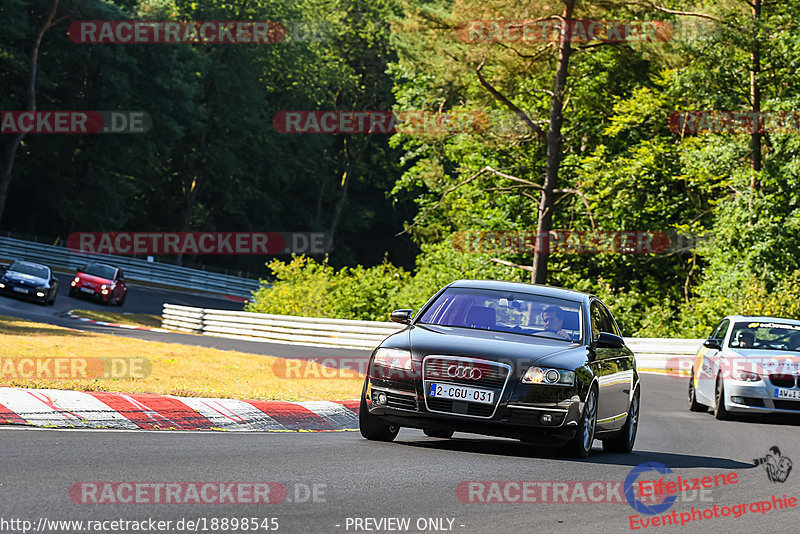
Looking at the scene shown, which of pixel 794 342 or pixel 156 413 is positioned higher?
pixel 794 342

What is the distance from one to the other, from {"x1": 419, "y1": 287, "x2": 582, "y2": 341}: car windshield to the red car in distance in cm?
3471

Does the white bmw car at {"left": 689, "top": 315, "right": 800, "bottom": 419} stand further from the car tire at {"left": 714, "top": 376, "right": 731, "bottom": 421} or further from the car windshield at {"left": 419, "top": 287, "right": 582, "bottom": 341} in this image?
the car windshield at {"left": 419, "top": 287, "right": 582, "bottom": 341}

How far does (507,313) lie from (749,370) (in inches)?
293

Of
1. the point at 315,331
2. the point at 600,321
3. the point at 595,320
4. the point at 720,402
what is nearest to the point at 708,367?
the point at 720,402

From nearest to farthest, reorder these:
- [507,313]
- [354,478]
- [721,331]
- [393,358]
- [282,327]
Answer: [354,478] → [393,358] → [507,313] → [721,331] → [282,327]

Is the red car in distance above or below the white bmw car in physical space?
below

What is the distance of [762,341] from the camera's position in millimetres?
18859

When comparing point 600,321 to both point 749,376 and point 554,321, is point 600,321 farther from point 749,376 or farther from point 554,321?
point 749,376

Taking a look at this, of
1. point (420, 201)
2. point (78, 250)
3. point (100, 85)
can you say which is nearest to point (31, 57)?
point (100, 85)

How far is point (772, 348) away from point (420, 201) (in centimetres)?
3229

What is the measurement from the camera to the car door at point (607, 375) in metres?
11.2

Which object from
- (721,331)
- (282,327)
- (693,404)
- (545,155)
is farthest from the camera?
(545,155)

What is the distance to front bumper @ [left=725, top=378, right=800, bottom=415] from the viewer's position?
1725 centimetres

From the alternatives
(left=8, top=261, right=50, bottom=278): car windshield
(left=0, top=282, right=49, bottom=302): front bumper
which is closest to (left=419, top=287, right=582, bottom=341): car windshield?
(left=0, top=282, right=49, bottom=302): front bumper
